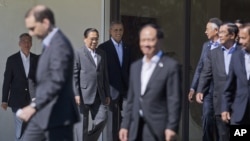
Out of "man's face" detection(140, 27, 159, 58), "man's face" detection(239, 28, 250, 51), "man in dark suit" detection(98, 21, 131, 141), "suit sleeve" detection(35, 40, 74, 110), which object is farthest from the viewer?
"man in dark suit" detection(98, 21, 131, 141)

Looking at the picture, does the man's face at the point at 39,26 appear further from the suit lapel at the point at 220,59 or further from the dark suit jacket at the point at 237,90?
the suit lapel at the point at 220,59

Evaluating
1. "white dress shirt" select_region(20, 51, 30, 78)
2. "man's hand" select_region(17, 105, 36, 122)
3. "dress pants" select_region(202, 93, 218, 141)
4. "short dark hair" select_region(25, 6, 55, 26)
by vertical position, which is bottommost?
"dress pants" select_region(202, 93, 218, 141)

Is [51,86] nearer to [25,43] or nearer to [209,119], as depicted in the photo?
[209,119]

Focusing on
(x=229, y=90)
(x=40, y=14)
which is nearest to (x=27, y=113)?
(x=40, y=14)

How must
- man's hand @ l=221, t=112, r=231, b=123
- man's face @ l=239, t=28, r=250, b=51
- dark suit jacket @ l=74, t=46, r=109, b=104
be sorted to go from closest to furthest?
man's face @ l=239, t=28, r=250, b=51 < man's hand @ l=221, t=112, r=231, b=123 < dark suit jacket @ l=74, t=46, r=109, b=104

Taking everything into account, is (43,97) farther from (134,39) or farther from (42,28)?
(134,39)

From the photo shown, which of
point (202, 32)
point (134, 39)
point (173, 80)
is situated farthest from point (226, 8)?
point (173, 80)

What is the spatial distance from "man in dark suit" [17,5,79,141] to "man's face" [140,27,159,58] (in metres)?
0.72

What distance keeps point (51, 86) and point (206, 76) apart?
316cm

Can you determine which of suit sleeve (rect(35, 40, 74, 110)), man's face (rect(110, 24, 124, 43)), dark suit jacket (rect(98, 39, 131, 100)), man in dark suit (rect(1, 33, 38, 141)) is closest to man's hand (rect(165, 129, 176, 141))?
suit sleeve (rect(35, 40, 74, 110))

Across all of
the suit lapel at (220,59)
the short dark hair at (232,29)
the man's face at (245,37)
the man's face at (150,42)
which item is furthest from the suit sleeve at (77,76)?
the man's face at (150,42)

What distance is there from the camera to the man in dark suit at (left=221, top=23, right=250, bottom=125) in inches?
281

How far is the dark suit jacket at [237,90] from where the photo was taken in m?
7.14

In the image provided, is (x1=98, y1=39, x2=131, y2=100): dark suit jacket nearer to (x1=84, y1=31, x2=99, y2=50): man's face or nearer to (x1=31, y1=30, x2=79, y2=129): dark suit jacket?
(x1=84, y1=31, x2=99, y2=50): man's face
